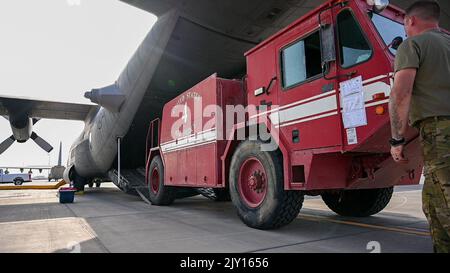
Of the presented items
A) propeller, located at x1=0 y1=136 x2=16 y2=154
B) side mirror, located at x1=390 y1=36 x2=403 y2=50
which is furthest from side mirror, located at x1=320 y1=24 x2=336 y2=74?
propeller, located at x1=0 y1=136 x2=16 y2=154

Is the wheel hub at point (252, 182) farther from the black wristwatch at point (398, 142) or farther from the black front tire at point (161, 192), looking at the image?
the black front tire at point (161, 192)

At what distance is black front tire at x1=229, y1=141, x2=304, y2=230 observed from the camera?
174 inches

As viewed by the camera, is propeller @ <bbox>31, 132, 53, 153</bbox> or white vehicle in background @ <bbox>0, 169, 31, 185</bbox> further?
white vehicle in background @ <bbox>0, 169, 31, 185</bbox>

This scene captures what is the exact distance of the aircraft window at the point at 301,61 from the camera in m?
4.34

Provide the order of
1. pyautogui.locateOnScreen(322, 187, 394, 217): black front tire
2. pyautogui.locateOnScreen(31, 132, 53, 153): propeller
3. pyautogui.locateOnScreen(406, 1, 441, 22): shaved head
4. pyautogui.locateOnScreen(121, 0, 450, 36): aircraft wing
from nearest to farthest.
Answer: pyautogui.locateOnScreen(406, 1, 441, 22): shaved head, pyautogui.locateOnScreen(322, 187, 394, 217): black front tire, pyautogui.locateOnScreen(121, 0, 450, 36): aircraft wing, pyautogui.locateOnScreen(31, 132, 53, 153): propeller

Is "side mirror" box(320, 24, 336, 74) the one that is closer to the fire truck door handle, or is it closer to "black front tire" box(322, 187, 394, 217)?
the fire truck door handle

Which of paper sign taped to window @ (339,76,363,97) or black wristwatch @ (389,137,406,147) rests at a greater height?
paper sign taped to window @ (339,76,363,97)

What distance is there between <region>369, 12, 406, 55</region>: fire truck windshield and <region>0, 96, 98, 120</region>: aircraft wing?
601 inches

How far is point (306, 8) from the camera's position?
22.4ft

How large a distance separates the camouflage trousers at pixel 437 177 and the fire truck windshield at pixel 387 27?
6.18ft

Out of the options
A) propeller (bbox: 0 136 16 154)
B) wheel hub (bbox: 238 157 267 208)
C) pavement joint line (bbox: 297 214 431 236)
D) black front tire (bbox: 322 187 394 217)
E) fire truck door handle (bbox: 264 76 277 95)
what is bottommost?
pavement joint line (bbox: 297 214 431 236)

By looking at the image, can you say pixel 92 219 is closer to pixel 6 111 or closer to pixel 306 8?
pixel 306 8
